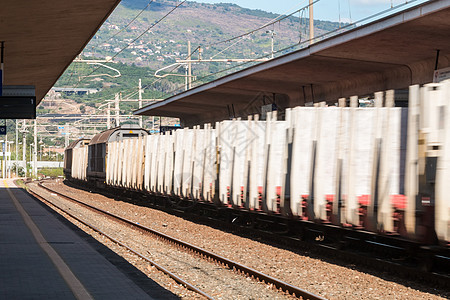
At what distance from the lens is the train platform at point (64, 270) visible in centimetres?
888

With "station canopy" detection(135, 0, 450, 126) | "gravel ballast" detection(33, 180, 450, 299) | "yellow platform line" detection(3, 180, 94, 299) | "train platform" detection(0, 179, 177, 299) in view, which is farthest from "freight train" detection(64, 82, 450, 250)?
"yellow platform line" detection(3, 180, 94, 299)

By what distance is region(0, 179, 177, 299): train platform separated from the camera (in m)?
8.88

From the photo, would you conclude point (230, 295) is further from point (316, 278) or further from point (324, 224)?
point (324, 224)

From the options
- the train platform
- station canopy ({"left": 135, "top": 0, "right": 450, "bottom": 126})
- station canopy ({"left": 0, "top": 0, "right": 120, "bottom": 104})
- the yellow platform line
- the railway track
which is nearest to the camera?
the yellow platform line

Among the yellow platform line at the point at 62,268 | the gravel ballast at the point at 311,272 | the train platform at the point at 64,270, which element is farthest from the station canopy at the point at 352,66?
the yellow platform line at the point at 62,268

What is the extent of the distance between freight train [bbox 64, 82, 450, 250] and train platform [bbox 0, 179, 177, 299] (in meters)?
4.25

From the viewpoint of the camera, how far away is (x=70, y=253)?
13.0m

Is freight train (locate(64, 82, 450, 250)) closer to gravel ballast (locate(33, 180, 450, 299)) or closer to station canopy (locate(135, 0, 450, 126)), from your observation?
gravel ballast (locate(33, 180, 450, 299))

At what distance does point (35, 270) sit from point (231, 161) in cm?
846

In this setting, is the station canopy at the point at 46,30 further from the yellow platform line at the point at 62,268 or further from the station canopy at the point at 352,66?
the station canopy at the point at 352,66

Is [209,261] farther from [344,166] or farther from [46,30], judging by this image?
[46,30]

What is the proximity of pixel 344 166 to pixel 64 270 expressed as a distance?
5.81 m

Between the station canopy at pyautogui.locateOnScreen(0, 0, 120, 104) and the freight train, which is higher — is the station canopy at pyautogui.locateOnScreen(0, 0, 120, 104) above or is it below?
above

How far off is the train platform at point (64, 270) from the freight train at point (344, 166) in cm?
425
